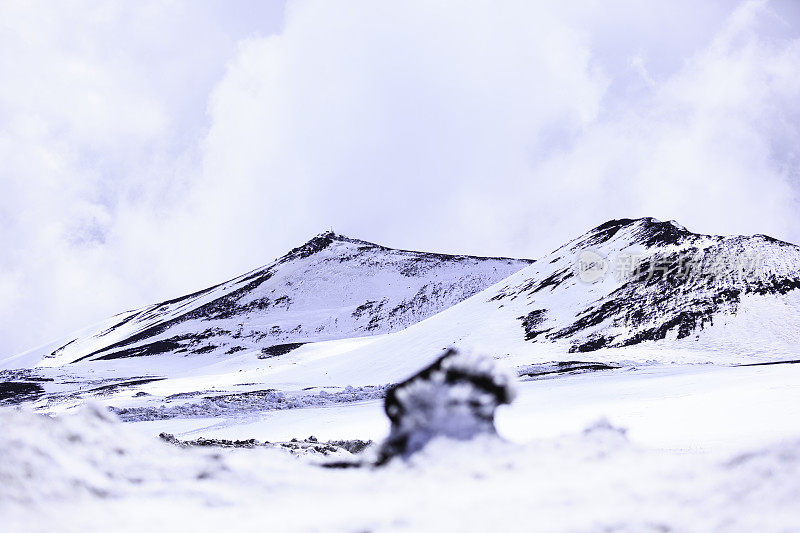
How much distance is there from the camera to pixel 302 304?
76875mm

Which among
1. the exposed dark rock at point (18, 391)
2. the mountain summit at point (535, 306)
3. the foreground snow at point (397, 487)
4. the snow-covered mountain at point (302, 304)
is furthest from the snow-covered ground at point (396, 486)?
the snow-covered mountain at point (302, 304)

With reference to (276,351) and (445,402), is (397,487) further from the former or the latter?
(276,351)

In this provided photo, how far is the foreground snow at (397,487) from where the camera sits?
8.48ft

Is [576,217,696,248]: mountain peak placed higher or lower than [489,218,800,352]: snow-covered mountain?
higher

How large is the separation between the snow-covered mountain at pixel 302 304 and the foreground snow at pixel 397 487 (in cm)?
4934

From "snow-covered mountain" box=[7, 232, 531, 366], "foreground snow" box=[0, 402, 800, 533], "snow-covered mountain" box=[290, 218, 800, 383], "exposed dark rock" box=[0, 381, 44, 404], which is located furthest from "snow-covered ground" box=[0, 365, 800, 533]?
"snow-covered mountain" box=[7, 232, 531, 366]

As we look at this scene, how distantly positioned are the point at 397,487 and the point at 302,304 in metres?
75.3

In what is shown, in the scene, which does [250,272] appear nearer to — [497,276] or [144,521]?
[497,276]

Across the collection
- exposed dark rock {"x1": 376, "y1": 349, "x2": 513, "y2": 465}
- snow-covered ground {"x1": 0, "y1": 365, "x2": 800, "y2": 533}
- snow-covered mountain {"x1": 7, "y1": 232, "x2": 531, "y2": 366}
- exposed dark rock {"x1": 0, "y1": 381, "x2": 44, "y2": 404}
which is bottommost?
exposed dark rock {"x1": 0, "y1": 381, "x2": 44, "y2": 404}

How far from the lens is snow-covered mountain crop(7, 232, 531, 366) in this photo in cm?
6612

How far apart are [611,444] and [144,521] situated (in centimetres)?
262

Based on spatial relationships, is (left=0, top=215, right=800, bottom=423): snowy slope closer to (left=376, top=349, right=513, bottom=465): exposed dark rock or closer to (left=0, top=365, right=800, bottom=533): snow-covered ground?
(left=0, top=365, right=800, bottom=533): snow-covered ground

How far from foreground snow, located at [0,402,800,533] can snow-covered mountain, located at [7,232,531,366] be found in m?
49.3

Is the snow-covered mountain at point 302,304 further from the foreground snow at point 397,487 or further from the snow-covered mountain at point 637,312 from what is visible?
the foreground snow at point 397,487
